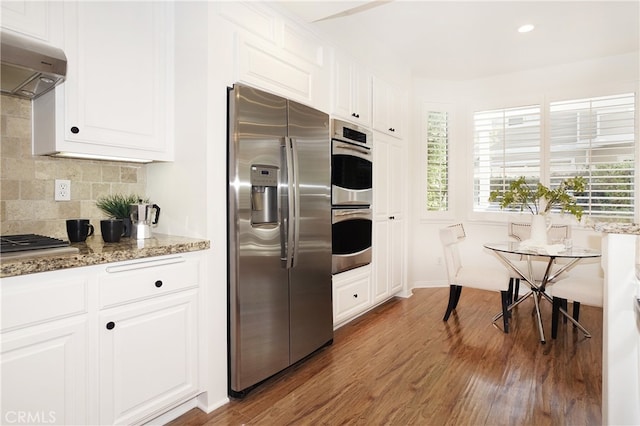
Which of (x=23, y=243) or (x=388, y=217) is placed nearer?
(x=23, y=243)

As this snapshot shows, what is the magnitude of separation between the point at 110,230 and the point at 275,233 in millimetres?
907

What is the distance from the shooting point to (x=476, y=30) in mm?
3449

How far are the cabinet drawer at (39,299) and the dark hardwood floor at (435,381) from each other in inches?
35.1

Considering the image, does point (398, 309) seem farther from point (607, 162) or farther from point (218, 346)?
point (607, 162)

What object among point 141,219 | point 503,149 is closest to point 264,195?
point 141,219

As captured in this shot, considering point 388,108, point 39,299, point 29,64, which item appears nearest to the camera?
point 39,299

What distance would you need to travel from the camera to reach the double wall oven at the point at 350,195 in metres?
2.91

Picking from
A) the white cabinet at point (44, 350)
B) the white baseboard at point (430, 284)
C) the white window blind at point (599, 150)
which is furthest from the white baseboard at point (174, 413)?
the white window blind at point (599, 150)

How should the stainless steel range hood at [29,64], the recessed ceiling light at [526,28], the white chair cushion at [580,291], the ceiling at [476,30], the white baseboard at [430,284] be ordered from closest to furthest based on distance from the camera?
1. the stainless steel range hood at [29,64]
2. the white chair cushion at [580,291]
3. the ceiling at [476,30]
4. the recessed ceiling light at [526,28]
5. the white baseboard at [430,284]

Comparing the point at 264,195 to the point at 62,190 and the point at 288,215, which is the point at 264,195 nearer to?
the point at 288,215

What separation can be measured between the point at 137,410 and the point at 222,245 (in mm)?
895

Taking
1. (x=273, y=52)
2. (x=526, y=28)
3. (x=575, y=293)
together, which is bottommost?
(x=575, y=293)

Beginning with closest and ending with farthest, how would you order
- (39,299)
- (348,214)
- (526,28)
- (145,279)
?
1. (39,299)
2. (145,279)
3. (348,214)
4. (526,28)

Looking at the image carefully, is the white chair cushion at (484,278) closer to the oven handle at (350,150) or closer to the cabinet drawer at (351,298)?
the cabinet drawer at (351,298)
